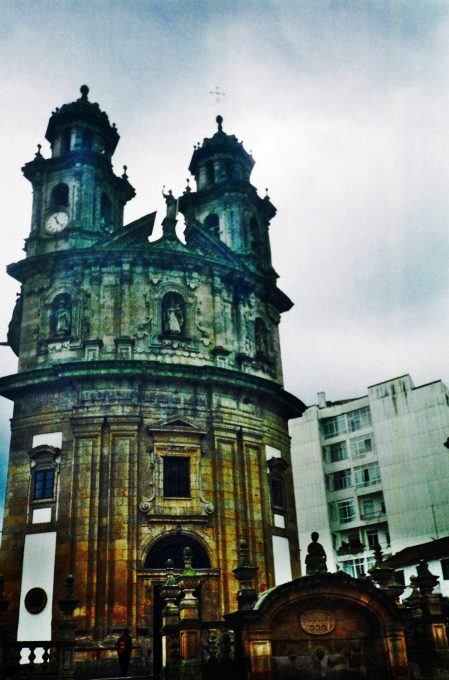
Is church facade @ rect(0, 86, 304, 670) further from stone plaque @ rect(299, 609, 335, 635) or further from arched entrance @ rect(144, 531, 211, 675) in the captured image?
stone plaque @ rect(299, 609, 335, 635)

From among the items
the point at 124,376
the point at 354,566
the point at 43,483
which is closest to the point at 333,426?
the point at 354,566

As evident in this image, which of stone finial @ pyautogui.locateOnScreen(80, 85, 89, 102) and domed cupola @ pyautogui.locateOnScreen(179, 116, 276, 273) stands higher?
stone finial @ pyautogui.locateOnScreen(80, 85, 89, 102)

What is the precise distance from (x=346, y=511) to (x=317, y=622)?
122 feet

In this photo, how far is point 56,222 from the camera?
31219mm

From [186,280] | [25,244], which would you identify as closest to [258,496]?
[186,280]

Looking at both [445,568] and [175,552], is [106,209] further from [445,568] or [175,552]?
[445,568]

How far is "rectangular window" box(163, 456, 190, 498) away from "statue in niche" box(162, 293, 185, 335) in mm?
5241

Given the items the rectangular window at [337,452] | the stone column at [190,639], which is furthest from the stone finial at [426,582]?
the rectangular window at [337,452]

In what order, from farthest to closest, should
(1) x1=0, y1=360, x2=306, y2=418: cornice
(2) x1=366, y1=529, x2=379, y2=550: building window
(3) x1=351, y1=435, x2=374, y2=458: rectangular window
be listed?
(3) x1=351, y1=435, x2=374, y2=458: rectangular window
(2) x1=366, y1=529, x2=379, y2=550: building window
(1) x1=0, y1=360, x2=306, y2=418: cornice

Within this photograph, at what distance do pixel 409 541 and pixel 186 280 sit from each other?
92.2 feet

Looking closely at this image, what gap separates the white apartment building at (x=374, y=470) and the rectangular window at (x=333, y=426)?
0.08 m

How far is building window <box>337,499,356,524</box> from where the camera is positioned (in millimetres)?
51656

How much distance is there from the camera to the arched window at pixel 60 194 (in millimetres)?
31984

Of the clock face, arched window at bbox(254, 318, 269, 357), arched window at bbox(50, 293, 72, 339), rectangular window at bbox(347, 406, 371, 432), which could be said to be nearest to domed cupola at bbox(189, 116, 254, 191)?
the clock face
